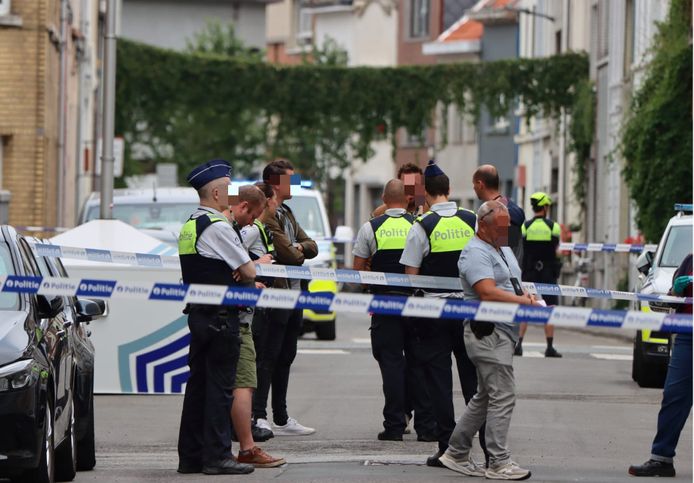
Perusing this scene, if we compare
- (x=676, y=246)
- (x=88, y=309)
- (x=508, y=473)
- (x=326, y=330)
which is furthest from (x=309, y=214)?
(x=508, y=473)

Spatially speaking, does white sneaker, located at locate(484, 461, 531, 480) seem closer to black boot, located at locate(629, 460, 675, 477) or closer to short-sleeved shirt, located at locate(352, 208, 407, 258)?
black boot, located at locate(629, 460, 675, 477)

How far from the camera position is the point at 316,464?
11578mm

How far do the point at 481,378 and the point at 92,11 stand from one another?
32278 millimetres

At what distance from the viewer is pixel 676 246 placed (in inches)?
755

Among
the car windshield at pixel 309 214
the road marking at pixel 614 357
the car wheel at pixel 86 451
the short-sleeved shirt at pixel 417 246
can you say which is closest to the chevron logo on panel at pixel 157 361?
the short-sleeved shirt at pixel 417 246

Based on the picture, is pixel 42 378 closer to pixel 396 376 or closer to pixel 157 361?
pixel 396 376

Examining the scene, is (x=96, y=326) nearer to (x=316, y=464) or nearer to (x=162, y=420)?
(x=162, y=420)

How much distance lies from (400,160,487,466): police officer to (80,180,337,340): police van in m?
9.55

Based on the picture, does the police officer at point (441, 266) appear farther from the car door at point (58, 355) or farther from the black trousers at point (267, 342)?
the car door at point (58, 355)

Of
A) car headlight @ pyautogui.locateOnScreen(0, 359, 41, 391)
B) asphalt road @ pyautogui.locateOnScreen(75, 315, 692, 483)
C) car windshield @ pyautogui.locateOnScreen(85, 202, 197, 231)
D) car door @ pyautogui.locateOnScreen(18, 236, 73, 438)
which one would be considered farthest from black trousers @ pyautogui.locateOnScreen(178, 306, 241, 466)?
car windshield @ pyautogui.locateOnScreen(85, 202, 197, 231)

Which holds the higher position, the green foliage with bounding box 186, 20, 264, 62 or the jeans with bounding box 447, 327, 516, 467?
the green foliage with bounding box 186, 20, 264, 62

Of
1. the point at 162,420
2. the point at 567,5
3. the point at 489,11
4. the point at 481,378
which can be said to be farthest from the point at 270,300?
the point at 489,11

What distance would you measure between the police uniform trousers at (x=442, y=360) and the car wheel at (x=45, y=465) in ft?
9.94

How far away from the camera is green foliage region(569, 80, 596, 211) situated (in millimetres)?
41938
